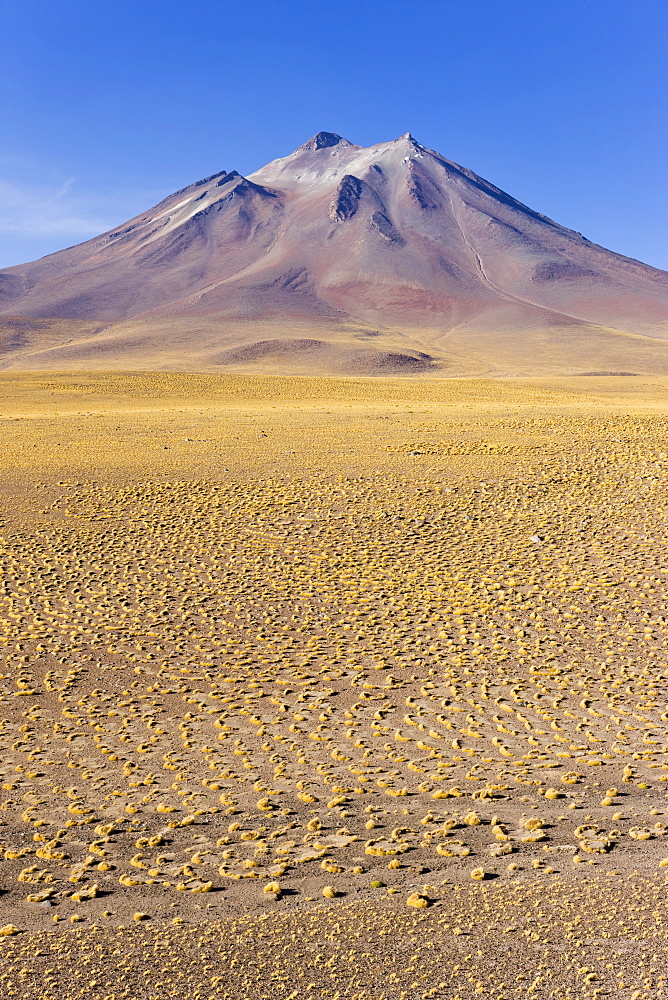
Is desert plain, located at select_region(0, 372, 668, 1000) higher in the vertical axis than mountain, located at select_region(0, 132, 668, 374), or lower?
lower

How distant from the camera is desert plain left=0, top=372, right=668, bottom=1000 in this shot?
5.23 m

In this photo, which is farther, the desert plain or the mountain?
the mountain

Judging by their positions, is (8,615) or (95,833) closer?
(95,833)

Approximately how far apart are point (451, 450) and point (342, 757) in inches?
541

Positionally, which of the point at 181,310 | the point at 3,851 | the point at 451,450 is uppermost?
the point at 181,310

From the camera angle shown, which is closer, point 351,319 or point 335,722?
point 335,722

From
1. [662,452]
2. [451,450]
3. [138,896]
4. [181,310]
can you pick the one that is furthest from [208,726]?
[181,310]

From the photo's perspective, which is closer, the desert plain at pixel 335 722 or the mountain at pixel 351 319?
the desert plain at pixel 335 722

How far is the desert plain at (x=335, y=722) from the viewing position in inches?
206

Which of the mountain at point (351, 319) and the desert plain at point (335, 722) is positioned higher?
the mountain at point (351, 319)

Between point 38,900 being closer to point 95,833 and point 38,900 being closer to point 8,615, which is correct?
point 95,833

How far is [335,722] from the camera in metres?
9.15

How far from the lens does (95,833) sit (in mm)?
6828

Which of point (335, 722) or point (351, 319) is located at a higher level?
point (351, 319)
